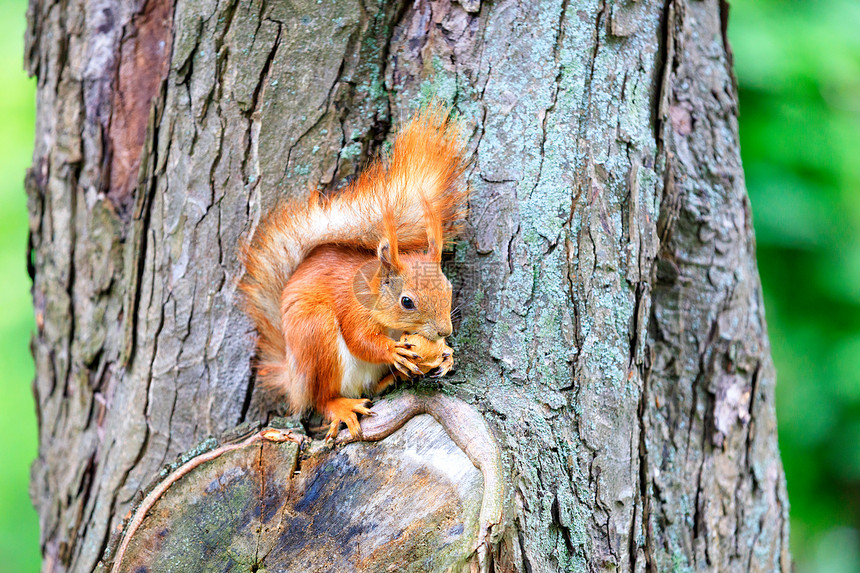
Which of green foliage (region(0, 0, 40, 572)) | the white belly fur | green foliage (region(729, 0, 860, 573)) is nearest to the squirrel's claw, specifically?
the white belly fur

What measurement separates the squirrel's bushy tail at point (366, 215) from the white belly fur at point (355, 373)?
0.10m

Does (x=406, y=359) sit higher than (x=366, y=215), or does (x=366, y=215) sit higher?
(x=366, y=215)

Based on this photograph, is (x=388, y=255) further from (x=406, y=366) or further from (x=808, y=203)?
(x=808, y=203)

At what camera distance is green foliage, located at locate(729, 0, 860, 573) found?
72.5 inches

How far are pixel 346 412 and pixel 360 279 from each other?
23cm

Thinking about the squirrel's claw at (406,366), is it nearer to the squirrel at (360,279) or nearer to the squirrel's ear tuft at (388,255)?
the squirrel at (360,279)

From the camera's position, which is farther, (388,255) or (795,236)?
(795,236)

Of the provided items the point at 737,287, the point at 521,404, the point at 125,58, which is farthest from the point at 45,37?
the point at 737,287

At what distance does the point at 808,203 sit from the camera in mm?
1938

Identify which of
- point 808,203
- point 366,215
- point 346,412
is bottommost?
point 346,412

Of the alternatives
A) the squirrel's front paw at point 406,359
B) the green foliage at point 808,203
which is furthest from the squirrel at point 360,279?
the green foliage at point 808,203

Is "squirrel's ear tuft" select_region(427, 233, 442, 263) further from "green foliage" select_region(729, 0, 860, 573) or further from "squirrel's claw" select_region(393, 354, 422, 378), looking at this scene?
"green foliage" select_region(729, 0, 860, 573)

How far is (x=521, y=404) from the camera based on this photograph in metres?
1.02

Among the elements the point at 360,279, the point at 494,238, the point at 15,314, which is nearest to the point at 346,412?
the point at 360,279
